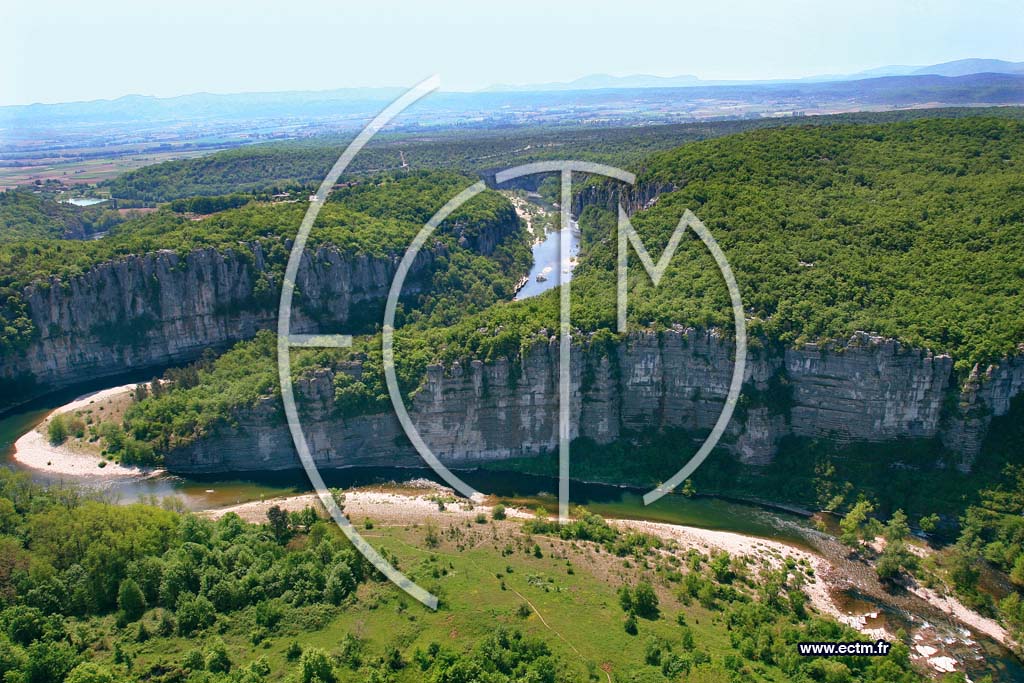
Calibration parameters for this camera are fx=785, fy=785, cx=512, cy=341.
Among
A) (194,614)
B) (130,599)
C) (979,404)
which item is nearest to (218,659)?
(194,614)

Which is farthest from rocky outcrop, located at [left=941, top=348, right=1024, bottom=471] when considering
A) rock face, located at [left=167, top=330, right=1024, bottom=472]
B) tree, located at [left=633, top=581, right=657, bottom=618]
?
tree, located at [left=633, top=581, right=657, bottom=618]

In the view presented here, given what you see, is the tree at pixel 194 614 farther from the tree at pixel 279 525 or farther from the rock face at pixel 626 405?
the rock face at pixel 626 405

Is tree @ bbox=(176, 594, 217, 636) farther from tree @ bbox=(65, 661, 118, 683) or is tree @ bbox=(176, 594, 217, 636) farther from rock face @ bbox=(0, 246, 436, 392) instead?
rock face @ bbox=(0, 246, 436, 392)

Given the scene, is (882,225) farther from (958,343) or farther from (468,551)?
(468,551)

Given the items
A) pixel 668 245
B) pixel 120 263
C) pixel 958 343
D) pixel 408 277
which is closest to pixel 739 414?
pixel 958 343

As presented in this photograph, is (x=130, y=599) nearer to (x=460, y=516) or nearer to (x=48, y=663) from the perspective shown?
(x=48, y=663)

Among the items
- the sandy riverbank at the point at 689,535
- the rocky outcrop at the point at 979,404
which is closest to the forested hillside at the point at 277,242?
the sandy riverbank at the point at 689,535
